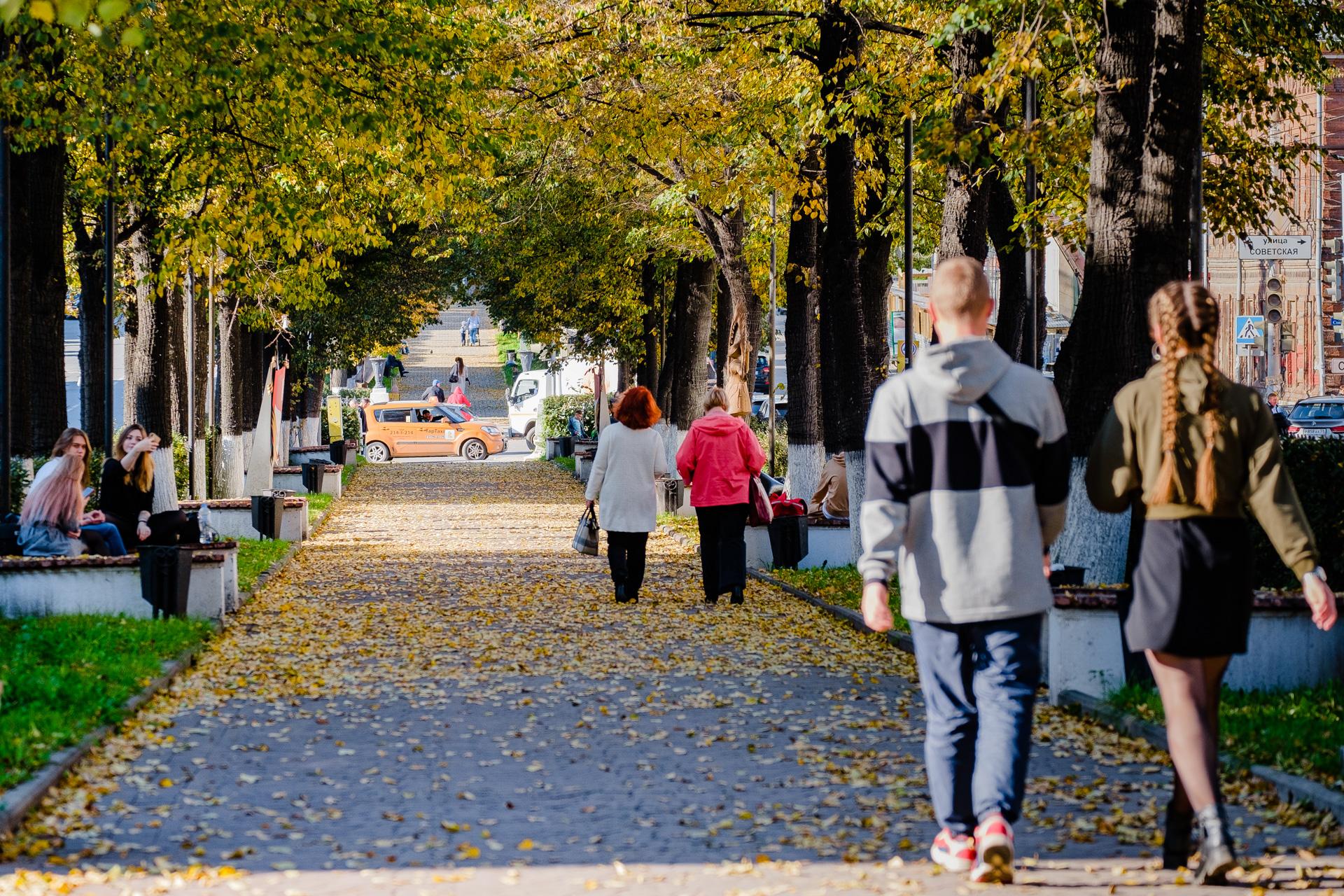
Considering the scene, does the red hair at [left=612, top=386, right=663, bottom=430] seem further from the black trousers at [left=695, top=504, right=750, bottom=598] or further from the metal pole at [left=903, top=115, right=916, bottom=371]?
the metal pole at [left=903, top=115, right=916, bottom=371]

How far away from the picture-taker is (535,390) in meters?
68.1

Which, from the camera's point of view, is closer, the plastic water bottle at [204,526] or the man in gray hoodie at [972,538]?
the man in gray hoodie at [972,538]

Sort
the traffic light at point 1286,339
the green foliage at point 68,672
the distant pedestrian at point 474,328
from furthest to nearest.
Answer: the distant pedestrian at point 474,328, the traffic light at point 1286,339, the green foliage at point 68,672

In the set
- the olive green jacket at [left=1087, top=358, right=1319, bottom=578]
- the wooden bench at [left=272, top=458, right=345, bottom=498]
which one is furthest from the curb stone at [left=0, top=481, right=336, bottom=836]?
the wooden bench at [left=272, top=458, right=345, bottom=498]

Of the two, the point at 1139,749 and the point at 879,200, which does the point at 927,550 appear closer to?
the point at 1139,749

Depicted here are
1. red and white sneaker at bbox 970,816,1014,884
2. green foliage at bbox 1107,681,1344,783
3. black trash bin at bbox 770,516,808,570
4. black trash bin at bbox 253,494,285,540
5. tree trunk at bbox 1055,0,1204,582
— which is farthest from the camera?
Answer: black trash bin at bbox 253,494,285,540

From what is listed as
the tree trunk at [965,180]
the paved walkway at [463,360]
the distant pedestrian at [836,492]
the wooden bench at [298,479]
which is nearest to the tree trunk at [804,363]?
the distant pedestrian at [836,492]

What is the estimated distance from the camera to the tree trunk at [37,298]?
51.0ft

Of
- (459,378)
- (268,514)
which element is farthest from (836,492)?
(459,378)

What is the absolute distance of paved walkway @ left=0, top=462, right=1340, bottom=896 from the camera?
5.79 m

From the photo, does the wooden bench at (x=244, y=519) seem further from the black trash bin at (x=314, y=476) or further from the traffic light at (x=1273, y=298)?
the traffic light at (x=1273, y=298)

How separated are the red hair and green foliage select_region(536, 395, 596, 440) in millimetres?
39468

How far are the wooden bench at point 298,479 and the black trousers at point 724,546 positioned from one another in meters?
18.6

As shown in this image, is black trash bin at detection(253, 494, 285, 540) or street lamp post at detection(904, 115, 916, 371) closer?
street lamp post at detection(904, 115, 916, 371)
